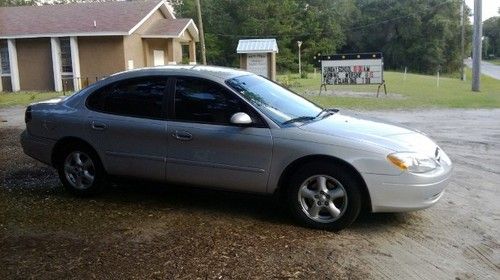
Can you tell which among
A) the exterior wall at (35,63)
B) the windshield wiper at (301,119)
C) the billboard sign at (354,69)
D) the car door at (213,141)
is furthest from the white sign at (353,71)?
the car door at (213,141)

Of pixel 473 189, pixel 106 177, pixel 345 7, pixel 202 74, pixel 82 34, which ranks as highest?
pixel 345 7

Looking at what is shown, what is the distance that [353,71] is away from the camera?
69.9 feet

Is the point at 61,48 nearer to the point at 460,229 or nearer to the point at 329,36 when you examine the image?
the point at 460,229

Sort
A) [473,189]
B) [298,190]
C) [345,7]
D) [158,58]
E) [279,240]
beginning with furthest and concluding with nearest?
1. [345,7]
2. [158,58]
3. [473,189]
4. [298,190]
5. [279,240]

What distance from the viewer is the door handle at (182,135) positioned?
17.5 feet

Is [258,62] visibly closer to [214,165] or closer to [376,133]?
[214,165]

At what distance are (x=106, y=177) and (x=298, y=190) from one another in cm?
237

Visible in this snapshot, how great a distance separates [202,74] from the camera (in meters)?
5.57

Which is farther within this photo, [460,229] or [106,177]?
[106,177]

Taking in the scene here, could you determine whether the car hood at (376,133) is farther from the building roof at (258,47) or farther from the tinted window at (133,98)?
the building roof at (258,47)

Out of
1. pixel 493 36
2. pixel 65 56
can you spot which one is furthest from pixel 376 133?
pixel 493 36

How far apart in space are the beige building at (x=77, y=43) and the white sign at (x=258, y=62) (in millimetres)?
6830

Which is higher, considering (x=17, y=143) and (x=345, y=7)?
(x=345, y=7)

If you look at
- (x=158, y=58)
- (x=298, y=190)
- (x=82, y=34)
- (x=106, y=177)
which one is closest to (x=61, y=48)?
(x=82, y=34)
